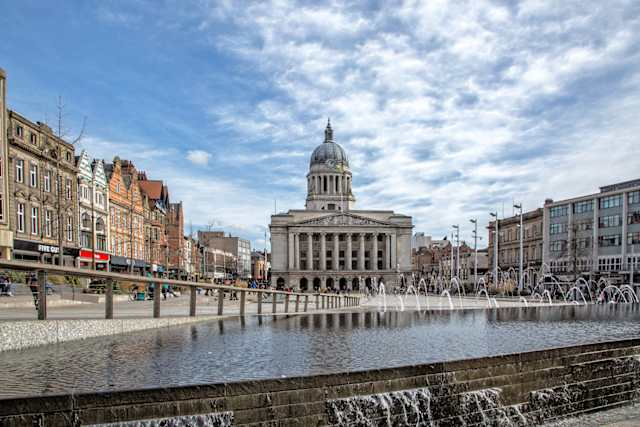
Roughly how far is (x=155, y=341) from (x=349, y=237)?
13039 cm

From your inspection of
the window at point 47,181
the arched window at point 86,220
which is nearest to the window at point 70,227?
the arched window at point 86,220

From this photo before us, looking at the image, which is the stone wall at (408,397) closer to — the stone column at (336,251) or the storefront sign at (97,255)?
the storefront sign at (97,255)

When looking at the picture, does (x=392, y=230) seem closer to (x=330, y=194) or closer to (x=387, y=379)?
(x=330, y=194)

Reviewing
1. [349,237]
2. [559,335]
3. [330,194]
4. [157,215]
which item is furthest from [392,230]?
[559,335]

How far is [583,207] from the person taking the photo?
283 feet

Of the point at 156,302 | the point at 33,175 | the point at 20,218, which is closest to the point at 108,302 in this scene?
the point at 156,302

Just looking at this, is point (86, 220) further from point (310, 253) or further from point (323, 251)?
point (323, 251)

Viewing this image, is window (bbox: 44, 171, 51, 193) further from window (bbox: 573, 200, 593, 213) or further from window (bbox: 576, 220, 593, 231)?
window (bbox: 573, 200, 593, 213)

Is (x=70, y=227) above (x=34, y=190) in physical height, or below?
below

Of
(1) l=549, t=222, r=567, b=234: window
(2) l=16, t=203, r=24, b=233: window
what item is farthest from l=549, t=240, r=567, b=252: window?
(2) l=16, t=203, r=24, b=233: window

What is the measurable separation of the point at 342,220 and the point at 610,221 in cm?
7217

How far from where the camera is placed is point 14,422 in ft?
18.6

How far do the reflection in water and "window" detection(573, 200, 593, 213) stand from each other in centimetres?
7593

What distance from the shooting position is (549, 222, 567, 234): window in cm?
9094
